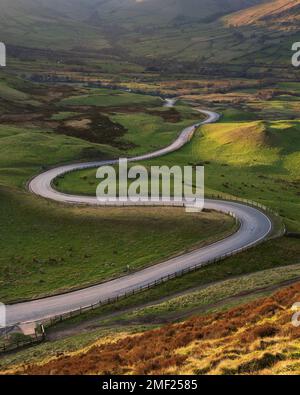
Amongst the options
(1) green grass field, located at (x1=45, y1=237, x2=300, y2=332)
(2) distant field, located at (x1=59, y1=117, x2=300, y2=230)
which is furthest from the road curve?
(2) distant field, located at (x1=59, y1=117, x2=300, y2=230)

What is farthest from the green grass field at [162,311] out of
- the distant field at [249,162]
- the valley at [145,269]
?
the distant field at [249,162]

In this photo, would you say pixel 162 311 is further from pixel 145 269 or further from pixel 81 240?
pixel 81 240

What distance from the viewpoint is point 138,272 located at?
5547 cm

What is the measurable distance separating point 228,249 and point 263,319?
24.3m

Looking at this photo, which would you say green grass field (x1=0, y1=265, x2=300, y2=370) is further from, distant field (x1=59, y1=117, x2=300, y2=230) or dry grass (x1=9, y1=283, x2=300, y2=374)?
distant field (x1=59, y1=117, x2=300, y2=230)

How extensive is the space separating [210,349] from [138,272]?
25.0 meters

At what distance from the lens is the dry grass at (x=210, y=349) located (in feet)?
88.1

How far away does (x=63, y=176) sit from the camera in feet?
323

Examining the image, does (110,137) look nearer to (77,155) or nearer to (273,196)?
(77,155)

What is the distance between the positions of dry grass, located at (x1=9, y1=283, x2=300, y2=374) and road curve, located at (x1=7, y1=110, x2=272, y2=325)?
39.7 feet

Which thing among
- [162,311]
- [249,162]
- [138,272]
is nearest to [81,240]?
[138,272]

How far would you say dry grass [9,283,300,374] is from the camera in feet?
88.1
